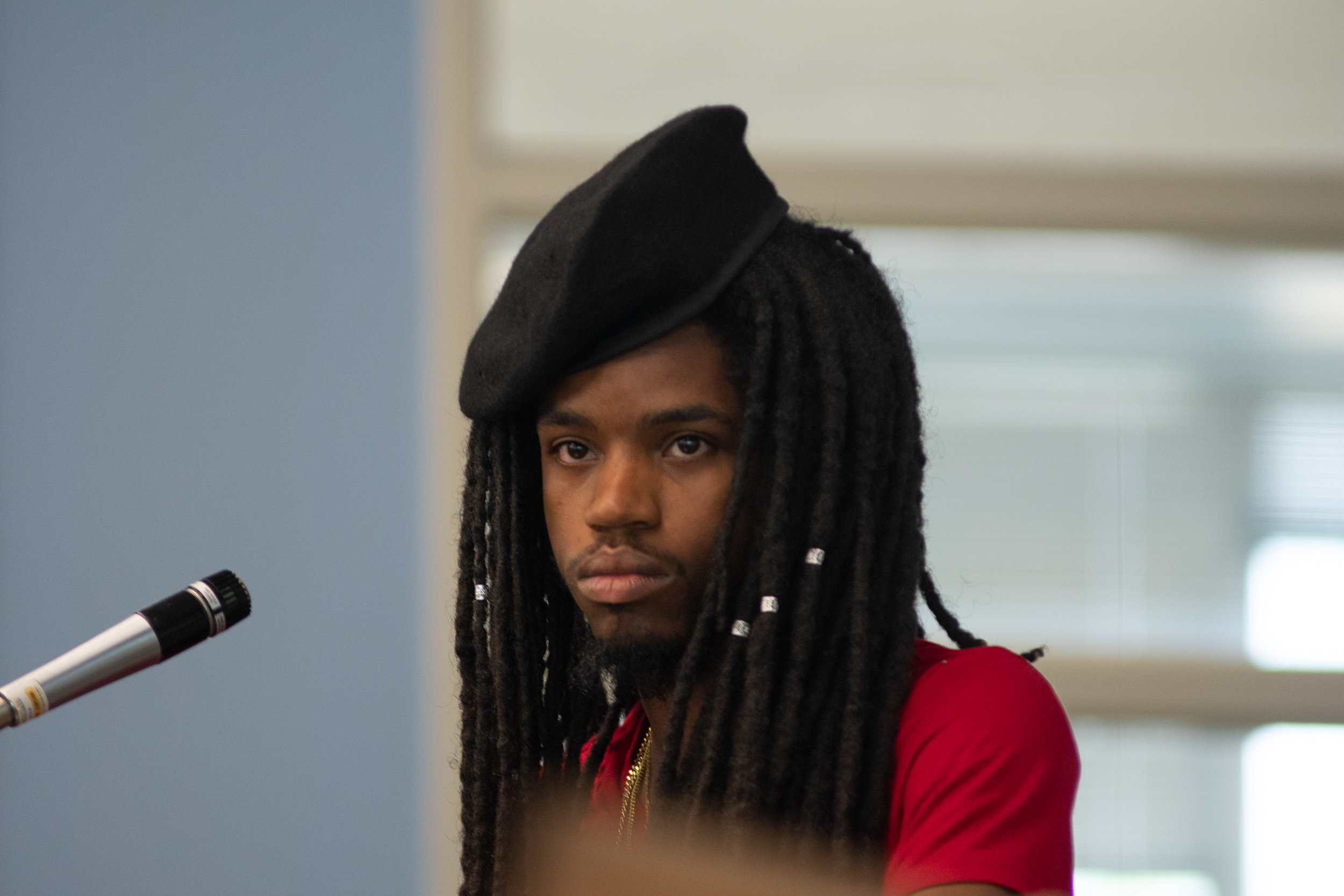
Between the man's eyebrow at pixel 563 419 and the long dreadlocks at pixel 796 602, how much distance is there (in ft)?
0.44

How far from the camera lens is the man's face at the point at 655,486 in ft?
4.52

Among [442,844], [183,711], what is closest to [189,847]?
[183,711]

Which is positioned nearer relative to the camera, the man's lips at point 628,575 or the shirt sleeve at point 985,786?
the shirt sleeve at point 985,786

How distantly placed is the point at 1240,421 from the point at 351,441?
1867 mm

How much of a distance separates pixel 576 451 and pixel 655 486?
0.41ft

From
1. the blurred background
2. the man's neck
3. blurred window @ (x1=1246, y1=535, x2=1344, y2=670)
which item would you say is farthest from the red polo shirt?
blurred window @ (x1=1246, y1=535, x2=1344, y2=670)

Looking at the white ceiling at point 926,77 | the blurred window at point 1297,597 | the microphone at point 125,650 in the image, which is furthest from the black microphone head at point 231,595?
the blurred window at point 1297,597

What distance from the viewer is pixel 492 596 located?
159 cm

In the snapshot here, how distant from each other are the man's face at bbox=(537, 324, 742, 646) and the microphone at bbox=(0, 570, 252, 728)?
385mm

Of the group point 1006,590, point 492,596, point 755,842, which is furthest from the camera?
point 1006,590

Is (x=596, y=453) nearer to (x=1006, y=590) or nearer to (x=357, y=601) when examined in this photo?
(x=357, y=601)

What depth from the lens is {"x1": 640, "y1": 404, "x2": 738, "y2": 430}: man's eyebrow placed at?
1.38 meters

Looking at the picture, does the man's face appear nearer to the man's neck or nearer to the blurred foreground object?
the man's neck

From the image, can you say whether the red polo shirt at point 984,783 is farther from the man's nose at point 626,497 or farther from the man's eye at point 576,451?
the man's eye at point 576,451
